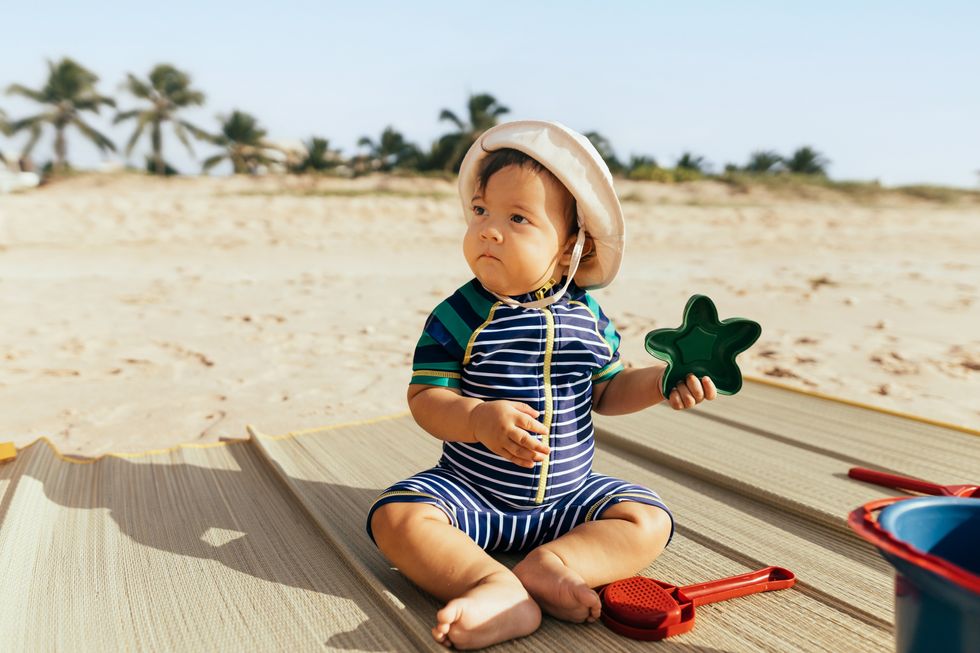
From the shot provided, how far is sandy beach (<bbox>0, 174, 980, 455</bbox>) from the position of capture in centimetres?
303

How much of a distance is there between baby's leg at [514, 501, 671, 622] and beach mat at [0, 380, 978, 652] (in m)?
0.06

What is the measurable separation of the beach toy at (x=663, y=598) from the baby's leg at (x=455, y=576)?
14 cm

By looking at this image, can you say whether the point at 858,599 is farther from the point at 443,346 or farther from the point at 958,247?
the point at 958,247

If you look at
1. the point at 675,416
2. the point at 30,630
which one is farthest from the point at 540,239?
the point at 675,416

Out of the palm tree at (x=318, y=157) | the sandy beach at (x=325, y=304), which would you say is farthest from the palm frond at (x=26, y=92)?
the sandy beach at (x=325, y=304)

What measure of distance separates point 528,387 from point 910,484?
1.12 meters

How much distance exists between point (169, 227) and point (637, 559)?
383 inches

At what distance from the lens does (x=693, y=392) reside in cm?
139

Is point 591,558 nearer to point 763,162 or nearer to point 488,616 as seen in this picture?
point 488,616

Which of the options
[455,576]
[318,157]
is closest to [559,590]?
[455,576]

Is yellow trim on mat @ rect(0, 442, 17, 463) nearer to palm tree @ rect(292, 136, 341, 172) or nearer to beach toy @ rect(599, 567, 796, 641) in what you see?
beach toy @ rect(599, 567, 796, 641)

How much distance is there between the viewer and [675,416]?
2543 millimetres

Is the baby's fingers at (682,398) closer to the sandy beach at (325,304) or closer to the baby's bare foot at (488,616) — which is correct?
the baby's bare foot at (488,616)

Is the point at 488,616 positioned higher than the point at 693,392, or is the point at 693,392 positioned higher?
the point at 693,392
